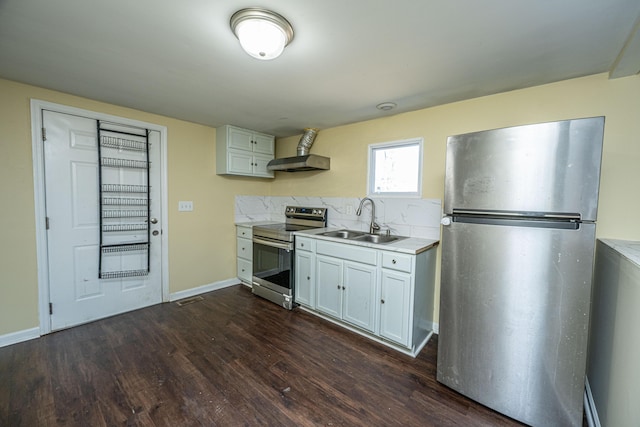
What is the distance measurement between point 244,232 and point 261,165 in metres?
1.03

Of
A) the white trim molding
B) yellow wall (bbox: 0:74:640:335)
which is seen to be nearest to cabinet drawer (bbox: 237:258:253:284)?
yellow wall (bbox: 0:74:640:335)

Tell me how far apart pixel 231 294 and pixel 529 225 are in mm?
3288

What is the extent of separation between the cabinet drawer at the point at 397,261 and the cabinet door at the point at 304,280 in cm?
90

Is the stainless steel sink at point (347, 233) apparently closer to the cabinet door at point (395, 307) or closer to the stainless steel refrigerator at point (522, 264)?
the cabinet door at point (395, 307)

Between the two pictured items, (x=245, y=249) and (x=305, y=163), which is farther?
(x=245, y=249)

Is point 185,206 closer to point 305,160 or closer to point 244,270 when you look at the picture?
point 244,270

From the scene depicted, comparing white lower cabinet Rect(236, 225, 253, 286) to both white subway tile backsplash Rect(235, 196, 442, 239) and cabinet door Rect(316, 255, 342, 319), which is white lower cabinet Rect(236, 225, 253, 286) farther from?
cabinet door Rect(316, 255, 342, 319)

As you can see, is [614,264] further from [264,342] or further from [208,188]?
[208,188]

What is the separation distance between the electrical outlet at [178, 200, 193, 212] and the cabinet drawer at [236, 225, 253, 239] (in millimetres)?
726

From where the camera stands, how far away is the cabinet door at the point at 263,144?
3.70m

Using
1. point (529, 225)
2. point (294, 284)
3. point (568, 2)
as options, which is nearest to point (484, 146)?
point (529, 225)

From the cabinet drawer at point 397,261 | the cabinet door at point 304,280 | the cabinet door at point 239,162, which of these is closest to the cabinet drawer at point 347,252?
the cabinet drawer at point 397,261

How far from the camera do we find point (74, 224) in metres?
2.52

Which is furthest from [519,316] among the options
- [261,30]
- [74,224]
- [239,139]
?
[74,224]
